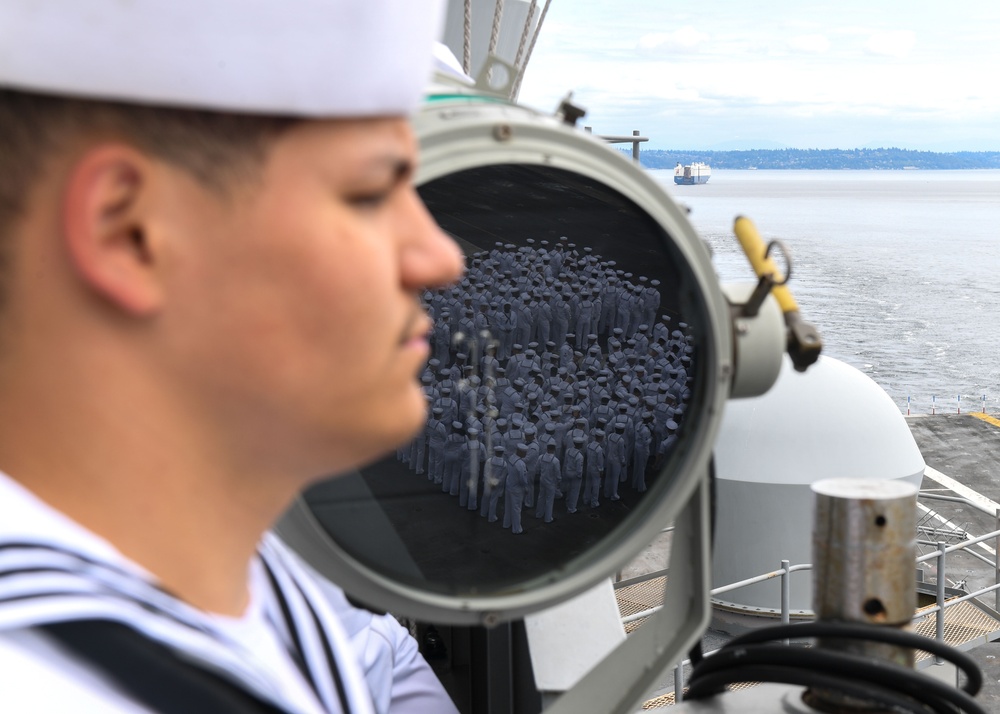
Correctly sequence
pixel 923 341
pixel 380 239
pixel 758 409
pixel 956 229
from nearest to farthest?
pixel 380 239
pixel 758 409
pixel 923 341
pixel 956 229

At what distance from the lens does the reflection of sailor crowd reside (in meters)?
1.68

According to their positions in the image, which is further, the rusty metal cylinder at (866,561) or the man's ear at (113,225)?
the rusty metal cylinder at (866,561)

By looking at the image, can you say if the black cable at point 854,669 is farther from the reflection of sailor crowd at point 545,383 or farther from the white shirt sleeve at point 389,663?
the white shirt sleeve at point 389,663

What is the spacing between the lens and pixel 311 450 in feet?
2.26

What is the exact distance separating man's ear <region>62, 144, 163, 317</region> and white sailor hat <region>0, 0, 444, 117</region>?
0.13ft

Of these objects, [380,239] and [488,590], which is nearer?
[380,239]

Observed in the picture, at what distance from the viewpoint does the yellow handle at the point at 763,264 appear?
57.1 inches

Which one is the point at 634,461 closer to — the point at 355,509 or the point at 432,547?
the point at 432,547

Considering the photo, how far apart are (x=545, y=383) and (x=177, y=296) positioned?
1.20 m

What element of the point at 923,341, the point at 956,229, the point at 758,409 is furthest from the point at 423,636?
the point at 956,229

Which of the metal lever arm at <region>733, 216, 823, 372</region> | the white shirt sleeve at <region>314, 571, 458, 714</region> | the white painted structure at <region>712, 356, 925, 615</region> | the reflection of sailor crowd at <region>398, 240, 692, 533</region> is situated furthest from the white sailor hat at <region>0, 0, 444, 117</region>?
the white painted structure at <region>712, 356, 925, 615</region>

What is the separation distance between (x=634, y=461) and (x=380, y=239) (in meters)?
1.06

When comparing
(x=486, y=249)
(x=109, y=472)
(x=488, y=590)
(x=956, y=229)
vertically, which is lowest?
(x=488, y=590)

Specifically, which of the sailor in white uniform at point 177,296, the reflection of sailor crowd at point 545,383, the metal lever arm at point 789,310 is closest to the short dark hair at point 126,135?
the sailor in white uniform at point 177,296
